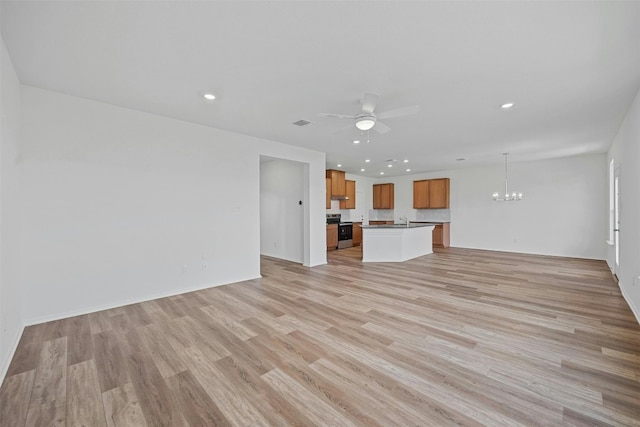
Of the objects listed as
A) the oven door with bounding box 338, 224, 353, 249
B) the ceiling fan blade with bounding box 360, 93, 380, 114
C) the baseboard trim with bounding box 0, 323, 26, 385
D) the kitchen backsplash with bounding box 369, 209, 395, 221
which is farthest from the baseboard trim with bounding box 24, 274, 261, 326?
the kitchen backsplash with bounding box 369, 209, 395, 221

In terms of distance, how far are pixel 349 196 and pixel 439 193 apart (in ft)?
10.1

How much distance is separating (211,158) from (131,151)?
1.11 metres

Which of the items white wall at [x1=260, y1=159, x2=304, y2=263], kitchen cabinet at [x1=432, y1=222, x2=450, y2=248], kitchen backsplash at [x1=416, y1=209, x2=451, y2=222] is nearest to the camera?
white wall at [x1=260, y1=159, x2=304, y2=263]

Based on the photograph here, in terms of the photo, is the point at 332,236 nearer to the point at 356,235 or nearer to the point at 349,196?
the point at 356,235

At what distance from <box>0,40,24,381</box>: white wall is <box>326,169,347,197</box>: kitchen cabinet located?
6673mm

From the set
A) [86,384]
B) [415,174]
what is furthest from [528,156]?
[86,384]

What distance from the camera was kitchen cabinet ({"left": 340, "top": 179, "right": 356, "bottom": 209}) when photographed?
9305mm

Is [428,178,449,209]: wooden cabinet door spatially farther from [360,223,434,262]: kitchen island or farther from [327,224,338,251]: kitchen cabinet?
[327,224,338,251]: kitchen cabinet

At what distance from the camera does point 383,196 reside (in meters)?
10.8

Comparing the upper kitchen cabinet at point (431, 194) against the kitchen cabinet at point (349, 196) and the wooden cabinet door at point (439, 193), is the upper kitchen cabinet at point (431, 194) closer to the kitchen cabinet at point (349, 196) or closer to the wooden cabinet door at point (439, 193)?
the wooden cabinet door at point (439, 193)

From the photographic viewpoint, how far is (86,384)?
2035mm

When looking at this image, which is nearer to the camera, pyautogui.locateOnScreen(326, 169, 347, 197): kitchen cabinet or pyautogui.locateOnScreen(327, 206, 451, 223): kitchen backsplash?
pyautogui.locateOnScreen(326, 169, 347, 197): kitchen cabinet

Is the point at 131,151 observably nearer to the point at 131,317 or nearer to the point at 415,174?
the point at 131,317

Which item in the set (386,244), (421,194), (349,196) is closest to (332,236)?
(349,196)
